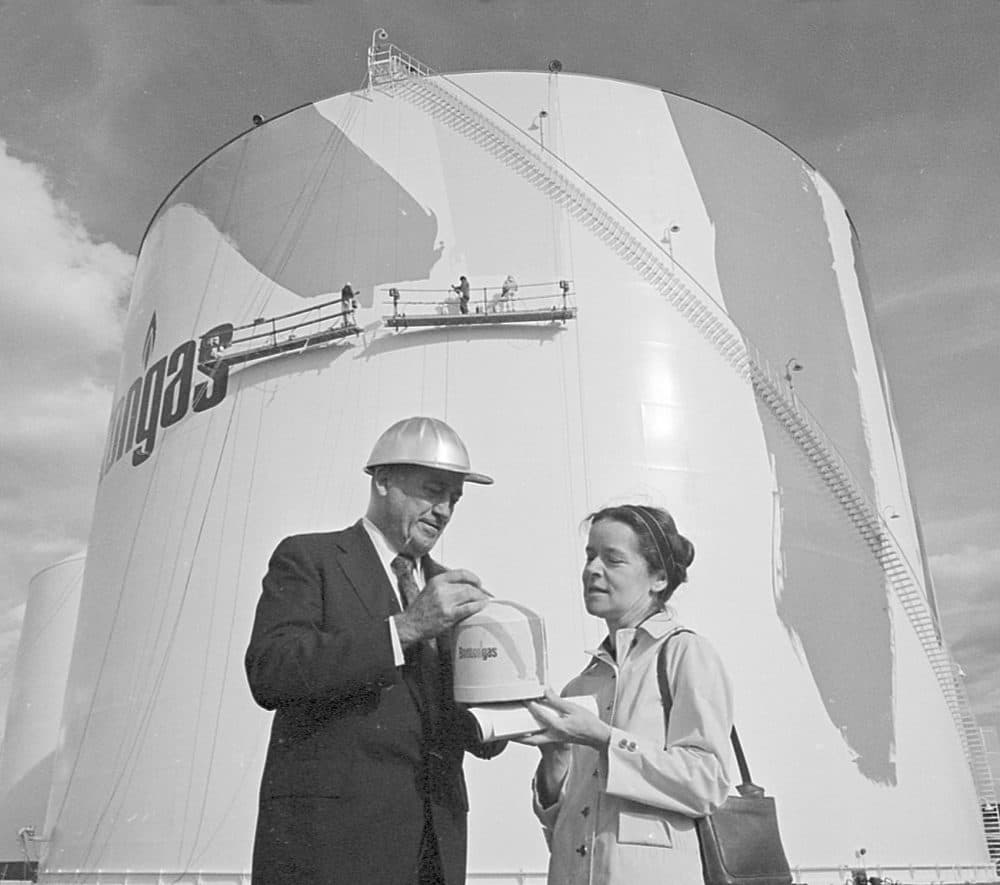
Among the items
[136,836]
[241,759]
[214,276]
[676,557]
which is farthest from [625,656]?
[214,276]

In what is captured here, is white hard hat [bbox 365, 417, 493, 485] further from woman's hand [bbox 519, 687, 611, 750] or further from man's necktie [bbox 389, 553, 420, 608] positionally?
woman's hand [bbox 519, 687, 611, 750]

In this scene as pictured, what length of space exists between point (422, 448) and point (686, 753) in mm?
1096

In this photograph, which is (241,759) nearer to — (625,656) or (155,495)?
(155,495)

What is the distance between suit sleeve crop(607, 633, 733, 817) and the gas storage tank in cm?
722

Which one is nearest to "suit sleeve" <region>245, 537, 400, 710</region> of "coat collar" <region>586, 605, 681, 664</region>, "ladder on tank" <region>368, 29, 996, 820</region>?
"coat collar" <region>586, 605, 681, 664</region>

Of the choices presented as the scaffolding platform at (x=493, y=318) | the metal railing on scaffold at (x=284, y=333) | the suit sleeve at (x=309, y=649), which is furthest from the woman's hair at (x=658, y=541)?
the metal railing on scaffold at (x=284, y=333)

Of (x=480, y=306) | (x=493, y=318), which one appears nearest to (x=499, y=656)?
(x=493, y=318)

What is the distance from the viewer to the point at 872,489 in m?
13.1

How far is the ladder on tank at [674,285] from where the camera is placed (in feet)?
39.4

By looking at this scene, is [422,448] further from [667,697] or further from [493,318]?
[493,318]

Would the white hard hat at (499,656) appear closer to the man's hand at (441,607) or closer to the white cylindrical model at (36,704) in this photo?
the man's hand at (441,607)

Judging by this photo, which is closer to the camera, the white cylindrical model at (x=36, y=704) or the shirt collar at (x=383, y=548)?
the shirt collar at (x=383, y=548)

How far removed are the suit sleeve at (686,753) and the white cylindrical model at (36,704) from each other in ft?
55.6

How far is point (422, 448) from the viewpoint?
9.78 feet
